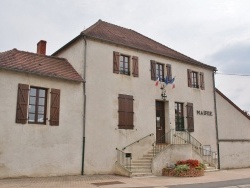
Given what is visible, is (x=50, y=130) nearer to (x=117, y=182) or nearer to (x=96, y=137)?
A: (x=96, y=137)

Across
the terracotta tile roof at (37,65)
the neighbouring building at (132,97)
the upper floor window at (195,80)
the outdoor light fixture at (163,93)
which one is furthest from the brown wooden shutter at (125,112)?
the upper floor window at (195,80)

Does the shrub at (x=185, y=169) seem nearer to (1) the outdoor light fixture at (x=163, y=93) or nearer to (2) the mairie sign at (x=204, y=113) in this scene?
(1) the outdoor light fixture at (x=163, y=93)

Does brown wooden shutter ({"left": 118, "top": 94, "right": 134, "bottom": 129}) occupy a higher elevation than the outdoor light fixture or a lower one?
lower

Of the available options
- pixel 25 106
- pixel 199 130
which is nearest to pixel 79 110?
pixel 25 106

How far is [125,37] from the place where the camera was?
18.8 meters

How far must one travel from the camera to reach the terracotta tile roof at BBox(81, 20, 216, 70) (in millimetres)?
16697

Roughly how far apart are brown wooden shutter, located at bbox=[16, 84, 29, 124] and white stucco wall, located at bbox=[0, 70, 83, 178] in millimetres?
164

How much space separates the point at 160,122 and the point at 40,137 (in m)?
7.76

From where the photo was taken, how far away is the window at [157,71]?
18219 millimetres

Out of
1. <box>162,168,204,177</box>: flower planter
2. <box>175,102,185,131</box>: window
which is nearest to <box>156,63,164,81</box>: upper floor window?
<box>175,102,185,131</box>: window

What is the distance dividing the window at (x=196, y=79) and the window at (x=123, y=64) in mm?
4549

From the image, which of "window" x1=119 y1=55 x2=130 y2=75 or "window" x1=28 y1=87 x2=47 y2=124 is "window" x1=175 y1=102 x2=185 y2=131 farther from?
"window" x1=28 y1=87 x2=47 y2=124

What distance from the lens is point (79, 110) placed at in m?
14.8

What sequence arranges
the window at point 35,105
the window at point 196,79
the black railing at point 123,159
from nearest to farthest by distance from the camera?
1. the window at point 35,105
2. the black railing at point 123,159
3. the window at point 196,79
